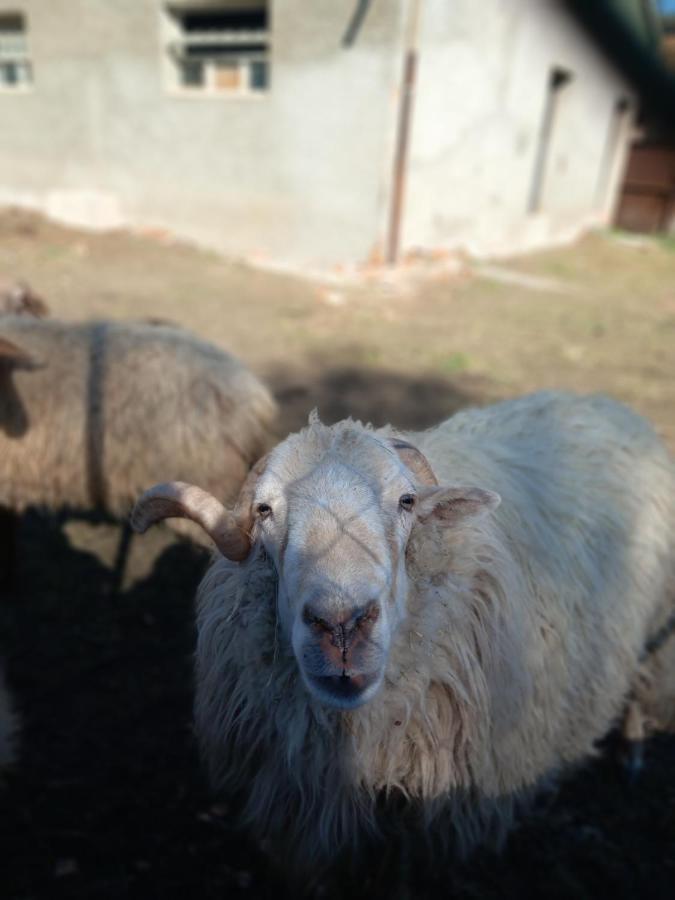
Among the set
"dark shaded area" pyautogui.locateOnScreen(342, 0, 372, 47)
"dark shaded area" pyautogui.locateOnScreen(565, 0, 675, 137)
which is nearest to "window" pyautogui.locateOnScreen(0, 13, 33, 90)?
"dark shaded area" pyautogui.locateOnScreen(342, 0, 372, 47)

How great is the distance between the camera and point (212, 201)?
9.60 m

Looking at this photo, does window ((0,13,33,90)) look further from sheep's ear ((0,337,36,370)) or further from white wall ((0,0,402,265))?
sheep's ear ((0,337,36,370))

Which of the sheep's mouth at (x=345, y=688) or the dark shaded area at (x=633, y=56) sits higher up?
the dark shaded area at (x=633, y=56)

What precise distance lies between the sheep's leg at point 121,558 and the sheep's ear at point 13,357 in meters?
1.00

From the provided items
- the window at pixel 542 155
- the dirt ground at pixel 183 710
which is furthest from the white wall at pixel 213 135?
the window at pixel 542 155

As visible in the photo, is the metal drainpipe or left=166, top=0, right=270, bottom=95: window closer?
the metal drainpipe

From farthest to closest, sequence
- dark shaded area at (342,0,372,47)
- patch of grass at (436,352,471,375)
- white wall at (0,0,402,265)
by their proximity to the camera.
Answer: white wall at (0,0,402,265), dark shaded area at (342,0,372,47), patch of grass at (436,352,471,375)

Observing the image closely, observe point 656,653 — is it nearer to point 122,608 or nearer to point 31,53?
point 122,608

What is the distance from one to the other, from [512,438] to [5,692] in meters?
2.24

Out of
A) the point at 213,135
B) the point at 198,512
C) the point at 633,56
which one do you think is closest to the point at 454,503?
the point at 198,512

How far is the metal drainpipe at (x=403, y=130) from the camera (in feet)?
24.7

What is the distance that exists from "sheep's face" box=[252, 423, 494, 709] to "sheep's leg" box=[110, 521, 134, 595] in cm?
191

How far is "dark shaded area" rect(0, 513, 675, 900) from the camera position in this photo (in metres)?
2.07

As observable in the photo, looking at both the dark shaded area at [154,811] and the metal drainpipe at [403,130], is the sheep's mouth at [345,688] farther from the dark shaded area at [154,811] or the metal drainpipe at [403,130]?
the metal drainpipe at [403,130]
